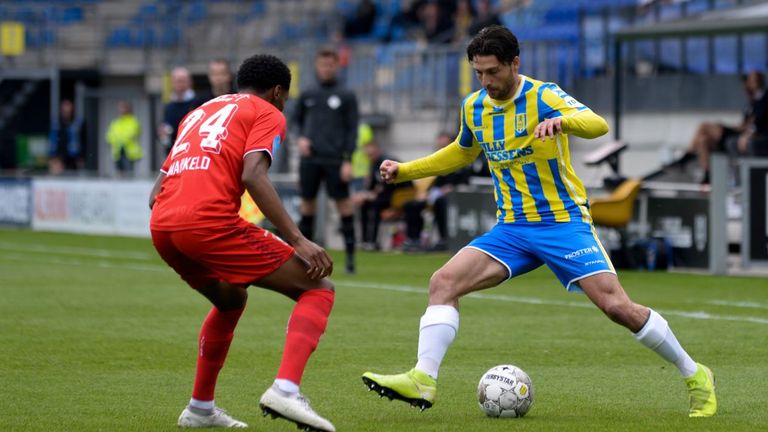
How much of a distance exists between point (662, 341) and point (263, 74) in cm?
223

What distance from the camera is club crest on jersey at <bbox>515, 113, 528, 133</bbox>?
7031 millimetres

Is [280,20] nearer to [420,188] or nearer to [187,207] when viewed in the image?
[420,188]

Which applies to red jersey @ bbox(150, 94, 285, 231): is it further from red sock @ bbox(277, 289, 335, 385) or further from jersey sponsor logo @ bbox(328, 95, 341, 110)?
jersey sponsor logo @ bbox(328, 95, 341, 110)

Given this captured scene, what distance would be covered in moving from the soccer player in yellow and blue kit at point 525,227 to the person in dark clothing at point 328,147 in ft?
26.5

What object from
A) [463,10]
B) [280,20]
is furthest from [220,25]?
Result: [463,10]

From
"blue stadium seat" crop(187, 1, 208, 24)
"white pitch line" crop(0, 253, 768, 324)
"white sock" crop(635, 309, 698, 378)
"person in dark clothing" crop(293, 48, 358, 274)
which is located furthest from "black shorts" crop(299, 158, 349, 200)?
"blue stadium seat" crop(187, 1, 208, 24)

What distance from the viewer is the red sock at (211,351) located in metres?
6.50

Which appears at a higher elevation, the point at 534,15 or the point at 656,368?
the point at 534,15

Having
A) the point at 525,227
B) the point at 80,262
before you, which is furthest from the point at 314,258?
the point at 80,262

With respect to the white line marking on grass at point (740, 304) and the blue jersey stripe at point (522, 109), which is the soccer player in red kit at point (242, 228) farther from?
the white line marking on grass at point (740, 304)

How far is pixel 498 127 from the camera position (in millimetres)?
7105

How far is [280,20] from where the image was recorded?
105 feet

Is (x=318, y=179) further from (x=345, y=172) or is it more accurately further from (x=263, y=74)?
(x=263, y=74)

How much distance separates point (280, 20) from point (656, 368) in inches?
954
